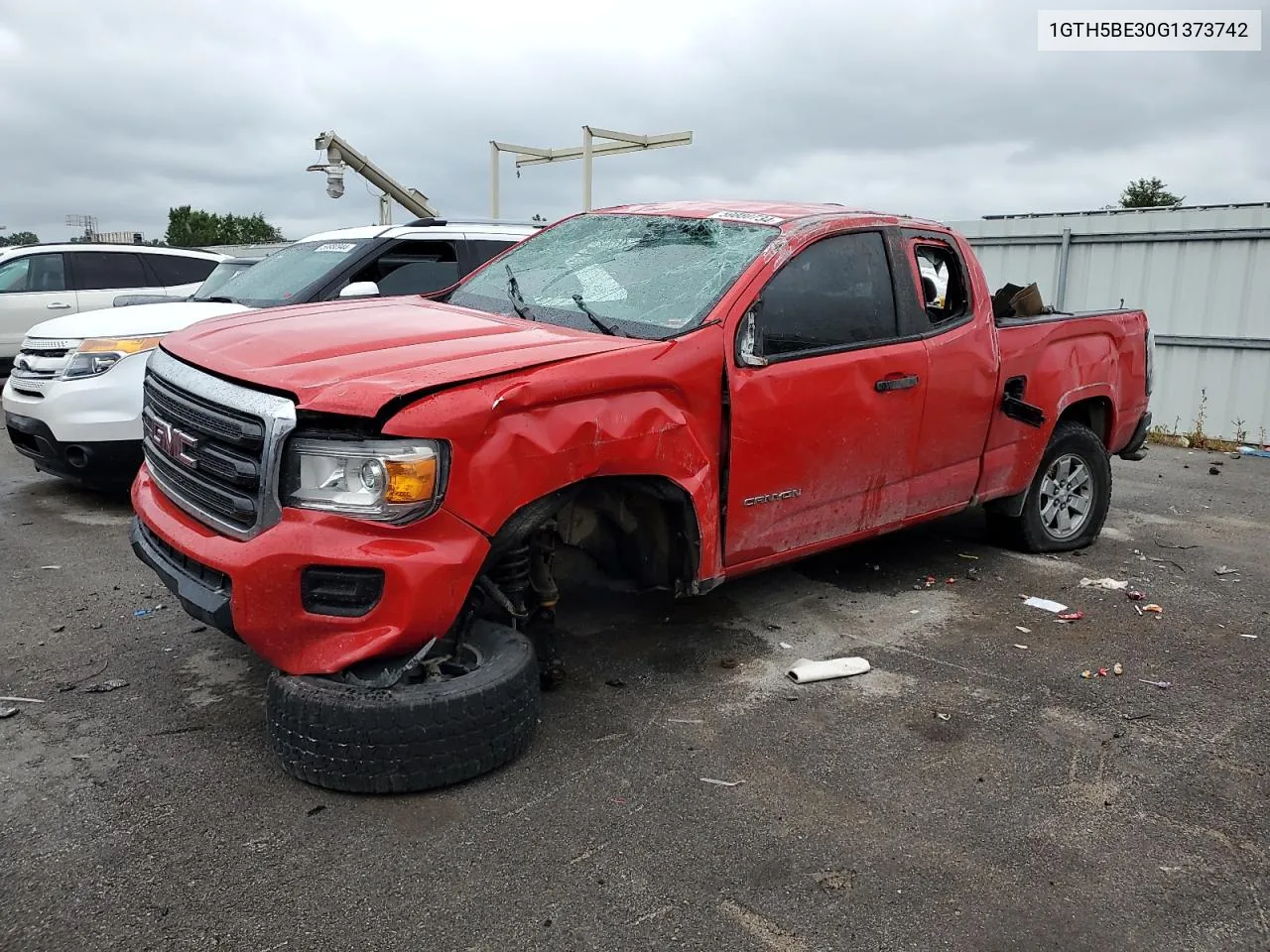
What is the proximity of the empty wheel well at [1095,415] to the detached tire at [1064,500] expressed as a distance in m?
0.06

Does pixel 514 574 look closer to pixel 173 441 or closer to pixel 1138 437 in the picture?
pixel 173 441

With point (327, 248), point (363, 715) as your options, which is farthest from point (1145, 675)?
point (327, 248)

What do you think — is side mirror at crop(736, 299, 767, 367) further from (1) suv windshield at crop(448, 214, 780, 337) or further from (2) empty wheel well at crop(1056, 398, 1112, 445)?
(2) empty wheel well at crop(1056, 398, 1112, 445)

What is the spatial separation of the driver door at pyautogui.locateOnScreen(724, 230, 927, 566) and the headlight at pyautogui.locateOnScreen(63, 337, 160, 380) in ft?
13.9

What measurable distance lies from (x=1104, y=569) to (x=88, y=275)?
11050 mm

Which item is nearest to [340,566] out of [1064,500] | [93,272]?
[1064,500]

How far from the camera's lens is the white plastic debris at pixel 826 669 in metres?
4.00

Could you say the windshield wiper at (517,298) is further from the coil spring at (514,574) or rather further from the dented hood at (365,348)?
the coil spring at (514,574)

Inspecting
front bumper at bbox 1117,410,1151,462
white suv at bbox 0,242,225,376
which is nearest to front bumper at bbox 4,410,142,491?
white suv at bbox 0,242,225,376

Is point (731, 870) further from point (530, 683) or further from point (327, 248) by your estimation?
point (327, 248)

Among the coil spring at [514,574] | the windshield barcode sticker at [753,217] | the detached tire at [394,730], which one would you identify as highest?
the windshield barcode sticker at [753,217]

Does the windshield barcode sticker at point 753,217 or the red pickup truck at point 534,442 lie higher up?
the windshield barcode sticker at point 753,217

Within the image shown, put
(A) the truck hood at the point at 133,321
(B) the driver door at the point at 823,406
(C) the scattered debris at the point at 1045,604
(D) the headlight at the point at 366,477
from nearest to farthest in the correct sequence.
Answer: (D) the headlight at the point at 366,477 → (B) the driver door at the point at 823,406 → (C) the scattered debris at the point at 1045,604 → (A) the truck hood at the point at 133,321

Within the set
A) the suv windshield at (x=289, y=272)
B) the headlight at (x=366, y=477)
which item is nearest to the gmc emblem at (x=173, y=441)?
the headlight at (x=366, y=477)
